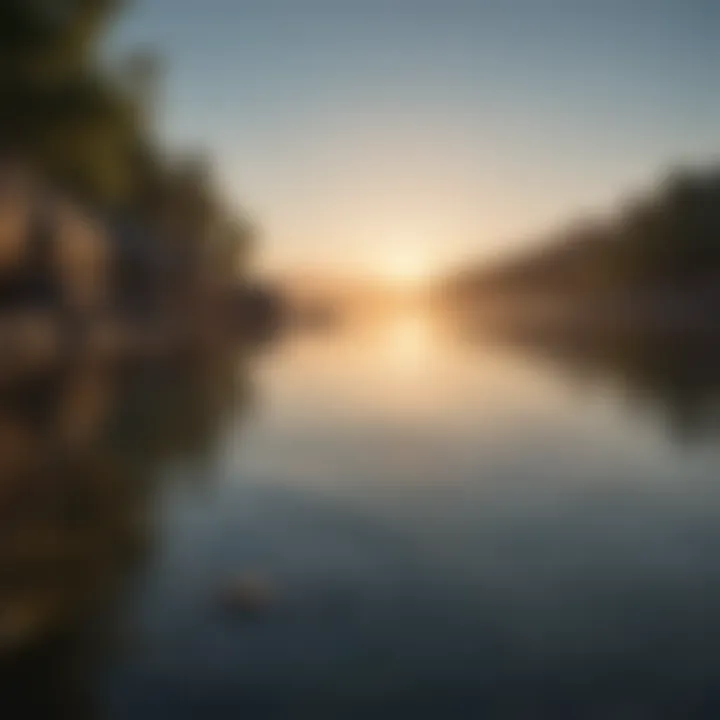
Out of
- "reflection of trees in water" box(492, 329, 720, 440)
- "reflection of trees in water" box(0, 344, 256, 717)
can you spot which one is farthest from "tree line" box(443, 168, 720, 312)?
"reflection of trees in water" box(0, 344, 256, 717)

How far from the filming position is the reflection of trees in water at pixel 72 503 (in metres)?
1.49

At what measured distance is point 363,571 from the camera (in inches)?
77.1

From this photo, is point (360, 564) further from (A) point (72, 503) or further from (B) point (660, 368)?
(B) point (660, 368)

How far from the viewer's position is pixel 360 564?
2006mm

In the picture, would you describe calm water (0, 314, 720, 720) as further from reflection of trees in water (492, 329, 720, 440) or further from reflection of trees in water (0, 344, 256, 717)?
reflection of trees in water (492, 329, 720, 440)

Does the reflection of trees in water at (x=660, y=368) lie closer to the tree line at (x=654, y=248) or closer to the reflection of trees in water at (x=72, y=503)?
the tree line at (x=654, y=248)

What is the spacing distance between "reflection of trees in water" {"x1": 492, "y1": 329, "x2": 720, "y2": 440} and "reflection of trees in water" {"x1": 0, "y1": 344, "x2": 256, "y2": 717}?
244cm

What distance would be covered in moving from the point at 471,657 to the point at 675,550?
0.85 m

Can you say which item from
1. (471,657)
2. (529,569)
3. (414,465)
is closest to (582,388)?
(414,465)

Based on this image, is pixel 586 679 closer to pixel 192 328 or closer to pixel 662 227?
pixel 662 227

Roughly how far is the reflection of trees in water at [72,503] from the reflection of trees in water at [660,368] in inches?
96.1

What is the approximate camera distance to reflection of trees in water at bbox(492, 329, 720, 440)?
426cm

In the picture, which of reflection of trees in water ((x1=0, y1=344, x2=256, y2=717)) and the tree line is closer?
reflection of trees in water ((x1=0, y1=344, x2=256, y2=717))

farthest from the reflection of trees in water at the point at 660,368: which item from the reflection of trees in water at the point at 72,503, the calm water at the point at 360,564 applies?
the reflection of trees in water at the point at 72,503
